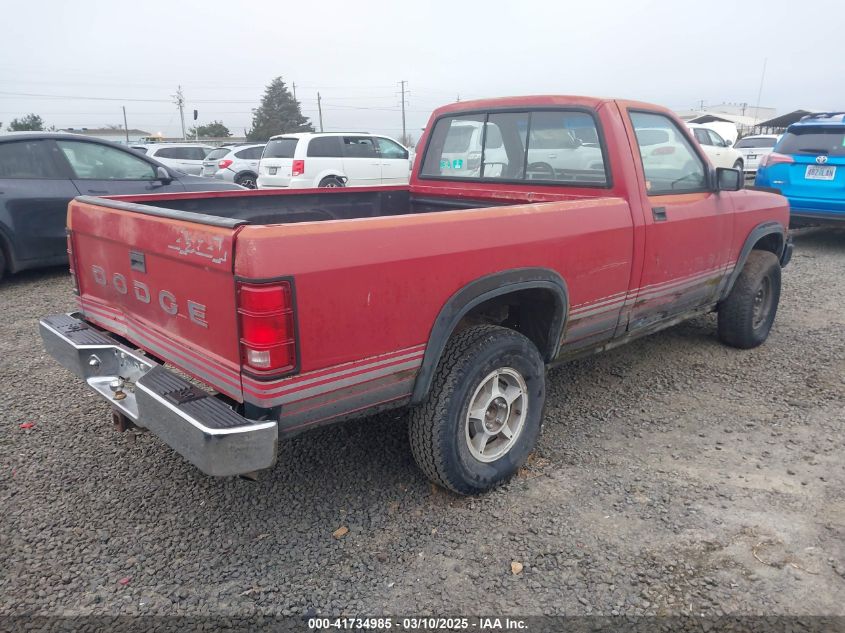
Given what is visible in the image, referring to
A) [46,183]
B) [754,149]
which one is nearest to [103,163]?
[46,183]

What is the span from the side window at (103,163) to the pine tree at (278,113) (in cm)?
6231

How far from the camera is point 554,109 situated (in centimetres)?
381

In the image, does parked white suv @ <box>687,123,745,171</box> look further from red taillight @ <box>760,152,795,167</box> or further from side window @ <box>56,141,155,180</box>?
side window @ <box>56,141,155,180</box>

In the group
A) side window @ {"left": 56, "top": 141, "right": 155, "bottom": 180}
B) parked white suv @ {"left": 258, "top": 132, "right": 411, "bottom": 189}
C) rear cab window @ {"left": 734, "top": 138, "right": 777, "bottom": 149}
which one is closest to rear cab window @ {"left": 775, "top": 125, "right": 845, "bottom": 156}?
parked white suv @ {"left": 258, "top": 132, "right": 411, "bottom": 189}

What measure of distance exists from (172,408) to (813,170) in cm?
914

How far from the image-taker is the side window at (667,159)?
12.3ft

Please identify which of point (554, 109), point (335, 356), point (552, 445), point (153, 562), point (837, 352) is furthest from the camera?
point (837, 352)

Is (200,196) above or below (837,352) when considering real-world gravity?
A: above

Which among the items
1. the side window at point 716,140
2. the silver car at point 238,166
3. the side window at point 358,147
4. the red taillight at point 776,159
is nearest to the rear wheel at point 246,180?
the silver car at point 238,166

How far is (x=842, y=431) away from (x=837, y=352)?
5.11 feet

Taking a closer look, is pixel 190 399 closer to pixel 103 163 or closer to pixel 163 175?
pixel 103 163

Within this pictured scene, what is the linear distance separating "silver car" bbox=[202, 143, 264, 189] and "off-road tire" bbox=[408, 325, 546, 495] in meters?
15.2

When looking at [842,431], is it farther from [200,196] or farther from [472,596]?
[200,196]

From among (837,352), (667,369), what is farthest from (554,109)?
(837,352)
